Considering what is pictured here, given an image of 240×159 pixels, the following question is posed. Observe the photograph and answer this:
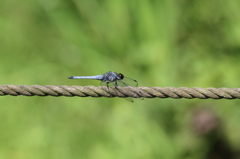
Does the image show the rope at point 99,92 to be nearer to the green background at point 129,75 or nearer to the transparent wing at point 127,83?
the transparent wing at point 127,83

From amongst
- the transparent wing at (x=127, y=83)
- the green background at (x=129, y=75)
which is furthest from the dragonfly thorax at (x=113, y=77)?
the green background at (x=129, y=75)

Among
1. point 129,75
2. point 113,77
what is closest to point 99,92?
point 113,77

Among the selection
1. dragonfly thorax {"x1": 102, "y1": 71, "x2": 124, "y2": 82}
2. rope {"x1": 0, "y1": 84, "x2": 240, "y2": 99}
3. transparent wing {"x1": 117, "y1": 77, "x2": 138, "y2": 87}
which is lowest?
rope {"x1": 0, "y1": 84, "x2": 240, "y2": 99}

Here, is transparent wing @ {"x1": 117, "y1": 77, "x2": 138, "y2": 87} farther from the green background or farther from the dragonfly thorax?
the green background

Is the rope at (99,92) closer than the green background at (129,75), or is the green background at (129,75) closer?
the rope at (99,92)

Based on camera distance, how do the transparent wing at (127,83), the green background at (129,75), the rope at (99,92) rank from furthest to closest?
1. the green background at (129,75)
2. the transparent wing at (127,83)
3. the rope at (99,92)

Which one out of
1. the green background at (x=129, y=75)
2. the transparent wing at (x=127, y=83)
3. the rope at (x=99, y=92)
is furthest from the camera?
the green background at (x=129, y=75)

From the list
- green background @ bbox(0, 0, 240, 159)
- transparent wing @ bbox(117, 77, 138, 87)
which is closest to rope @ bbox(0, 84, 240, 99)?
transparent wing @ bbox(117, 77, 138, 87)

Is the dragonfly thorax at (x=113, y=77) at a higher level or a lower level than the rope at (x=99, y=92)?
higher
